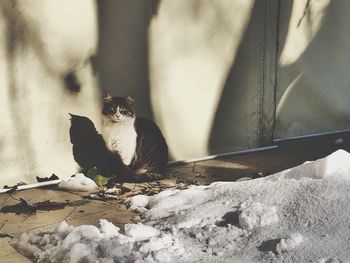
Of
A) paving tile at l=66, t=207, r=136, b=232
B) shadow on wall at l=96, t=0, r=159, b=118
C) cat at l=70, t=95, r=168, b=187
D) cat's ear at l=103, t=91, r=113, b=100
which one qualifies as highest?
shadow on wall at l=96, t=0, r=159, b=118

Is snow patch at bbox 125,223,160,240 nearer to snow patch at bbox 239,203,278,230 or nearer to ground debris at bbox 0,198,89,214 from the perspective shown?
snow patch at bbox 239,203,278,230

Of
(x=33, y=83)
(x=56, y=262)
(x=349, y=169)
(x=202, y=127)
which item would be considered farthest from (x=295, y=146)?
(x=56, y=262)

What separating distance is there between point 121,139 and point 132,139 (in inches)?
3.3

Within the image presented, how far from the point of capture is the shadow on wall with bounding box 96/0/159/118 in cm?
346

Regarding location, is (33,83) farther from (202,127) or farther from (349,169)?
(349,169)

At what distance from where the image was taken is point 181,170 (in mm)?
3738

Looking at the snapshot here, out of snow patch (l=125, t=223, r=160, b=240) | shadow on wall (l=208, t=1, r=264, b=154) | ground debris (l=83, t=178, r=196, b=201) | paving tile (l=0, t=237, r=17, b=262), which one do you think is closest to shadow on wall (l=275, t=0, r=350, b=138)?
shadow on wall (l=208, t=1, r=264, b=154)

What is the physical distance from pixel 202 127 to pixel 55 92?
4.08 feet

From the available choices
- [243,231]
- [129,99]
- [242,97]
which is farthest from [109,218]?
Answer: [242,97]

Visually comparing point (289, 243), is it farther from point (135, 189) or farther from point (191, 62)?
point (191, 62)

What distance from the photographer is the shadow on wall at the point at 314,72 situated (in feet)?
14.7

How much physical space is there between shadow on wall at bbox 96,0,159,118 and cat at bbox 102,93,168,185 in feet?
0.67

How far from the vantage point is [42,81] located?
10.7 ft

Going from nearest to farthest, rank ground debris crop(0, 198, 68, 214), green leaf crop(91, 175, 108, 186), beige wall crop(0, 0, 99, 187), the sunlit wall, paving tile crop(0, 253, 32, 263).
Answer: paving tile crop(0, 253, 32, 263) → ground debris crop(0, 198, 68, 214) → beige wall crop(0, 0, 99, 187) → green leaf crop(91, 175, 108, 186) → the sunlit wall
